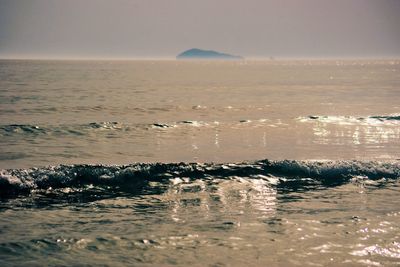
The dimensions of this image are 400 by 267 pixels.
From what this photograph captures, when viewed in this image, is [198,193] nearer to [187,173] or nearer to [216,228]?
[187,173]

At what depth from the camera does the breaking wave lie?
24422 mm

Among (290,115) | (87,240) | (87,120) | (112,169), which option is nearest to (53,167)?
(112,169)

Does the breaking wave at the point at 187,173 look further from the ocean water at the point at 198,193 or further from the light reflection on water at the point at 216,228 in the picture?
the light reflection on water at the point at 216,228

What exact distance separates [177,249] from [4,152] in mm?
21778

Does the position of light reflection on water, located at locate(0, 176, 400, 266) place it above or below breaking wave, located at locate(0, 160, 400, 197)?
below

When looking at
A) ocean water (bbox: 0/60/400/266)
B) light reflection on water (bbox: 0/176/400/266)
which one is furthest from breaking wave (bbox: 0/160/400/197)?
light reflection on water (bbox: 0/176/400/266)

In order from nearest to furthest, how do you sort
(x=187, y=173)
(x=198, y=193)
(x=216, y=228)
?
(x=216, y=228)
(x=198, y=193)
(x=187, y=173)

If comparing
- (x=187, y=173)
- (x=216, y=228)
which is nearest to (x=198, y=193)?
(x=187, y=173)

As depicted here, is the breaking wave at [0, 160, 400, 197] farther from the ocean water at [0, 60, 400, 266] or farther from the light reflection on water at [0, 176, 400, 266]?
the light reflection on water at [0, 176, 400, 266]

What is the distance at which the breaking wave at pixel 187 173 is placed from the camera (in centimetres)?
2442

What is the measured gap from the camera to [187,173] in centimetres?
2677

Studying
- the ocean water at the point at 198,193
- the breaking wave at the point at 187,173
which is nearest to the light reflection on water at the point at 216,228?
the ocean water at the point at 198,193

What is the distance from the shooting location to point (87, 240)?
52.3 ft

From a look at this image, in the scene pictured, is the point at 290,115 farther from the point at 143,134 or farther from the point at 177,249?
the point at 177,249
